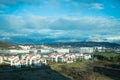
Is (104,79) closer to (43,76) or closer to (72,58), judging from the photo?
(43,76)

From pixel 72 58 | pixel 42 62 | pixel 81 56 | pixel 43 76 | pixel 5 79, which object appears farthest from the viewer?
pixel 81 56

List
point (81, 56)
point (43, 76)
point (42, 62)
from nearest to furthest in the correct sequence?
point (43, 76), point (42, 62), point (81, 56)

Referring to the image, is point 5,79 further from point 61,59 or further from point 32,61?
point 61,59

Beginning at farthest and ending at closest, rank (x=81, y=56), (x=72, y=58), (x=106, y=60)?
(x=81, y=56)
(x=72, y=58)
(x=106, y=60)

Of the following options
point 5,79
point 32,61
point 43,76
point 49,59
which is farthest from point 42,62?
point 5,79

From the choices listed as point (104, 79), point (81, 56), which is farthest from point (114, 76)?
point (81, 56)

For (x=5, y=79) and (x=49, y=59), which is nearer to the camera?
(x=5, y=79)

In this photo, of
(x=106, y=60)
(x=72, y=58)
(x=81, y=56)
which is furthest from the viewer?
(x=81, y=56)

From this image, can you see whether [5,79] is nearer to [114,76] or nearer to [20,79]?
[20,79]
